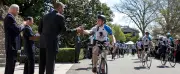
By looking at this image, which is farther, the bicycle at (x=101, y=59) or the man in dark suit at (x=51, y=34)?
the bicycle at (x=101, y=59)

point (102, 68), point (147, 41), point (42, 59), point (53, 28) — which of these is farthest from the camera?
point (147, 41)

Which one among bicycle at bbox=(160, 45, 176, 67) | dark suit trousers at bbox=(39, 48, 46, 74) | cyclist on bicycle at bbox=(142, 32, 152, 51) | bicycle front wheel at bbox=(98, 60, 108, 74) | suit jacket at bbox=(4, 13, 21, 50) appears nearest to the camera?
dark suit trousers at bbox=(39, 48, 46, 74)

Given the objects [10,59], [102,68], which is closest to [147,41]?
[102,68]

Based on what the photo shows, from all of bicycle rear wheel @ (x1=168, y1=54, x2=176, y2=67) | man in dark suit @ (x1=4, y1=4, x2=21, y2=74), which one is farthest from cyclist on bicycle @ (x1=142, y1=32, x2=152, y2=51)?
man in dark suit @ (x1=4, y1=4, x2=21, y2=74)

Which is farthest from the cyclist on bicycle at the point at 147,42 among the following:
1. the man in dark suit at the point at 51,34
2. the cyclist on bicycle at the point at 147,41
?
the man in dark suit at the point at 51,34

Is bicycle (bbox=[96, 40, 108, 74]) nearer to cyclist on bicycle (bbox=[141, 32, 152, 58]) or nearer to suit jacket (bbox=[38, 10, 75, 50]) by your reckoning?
suit jacket (bbox=[38, 10, 75, 50])

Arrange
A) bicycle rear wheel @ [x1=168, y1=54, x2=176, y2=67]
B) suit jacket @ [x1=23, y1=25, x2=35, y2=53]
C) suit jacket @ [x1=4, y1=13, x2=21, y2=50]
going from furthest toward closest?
1. bicycle rear wheel @ [x1=168, y1=54, x2=176, y2=67]
2. suit jacket @ [x1=23, y1=25, x2=35, y2=53]
3. suit jacket @ [x1=4, y1=13, x2=21, y2=50]

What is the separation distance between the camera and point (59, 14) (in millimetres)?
7805

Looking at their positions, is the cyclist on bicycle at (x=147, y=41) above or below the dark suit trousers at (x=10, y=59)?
above

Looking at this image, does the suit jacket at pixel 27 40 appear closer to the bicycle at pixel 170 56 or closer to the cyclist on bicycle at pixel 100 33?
the cyclist on bicycle at pixel 100 33

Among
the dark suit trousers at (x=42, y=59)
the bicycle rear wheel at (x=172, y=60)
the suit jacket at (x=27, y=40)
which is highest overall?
the suit jacket at (x=27, y=40)

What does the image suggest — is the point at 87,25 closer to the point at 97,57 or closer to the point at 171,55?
the point at 171,55

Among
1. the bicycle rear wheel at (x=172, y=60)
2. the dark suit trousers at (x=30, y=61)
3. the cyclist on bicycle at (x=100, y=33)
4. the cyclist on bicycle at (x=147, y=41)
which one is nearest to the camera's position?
the dark suit trousers at (x=30, y=61)

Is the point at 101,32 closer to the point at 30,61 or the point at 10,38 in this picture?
the point at 30,61
